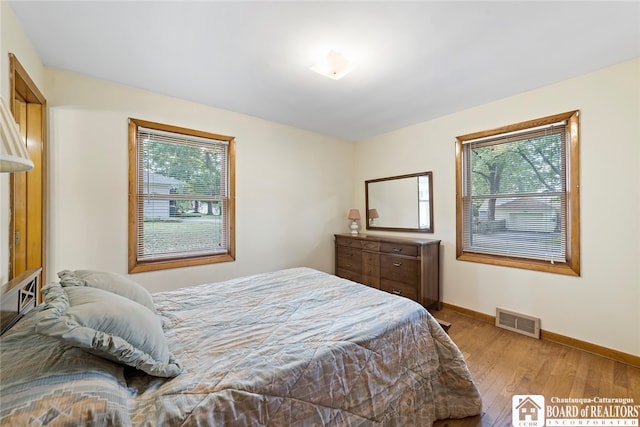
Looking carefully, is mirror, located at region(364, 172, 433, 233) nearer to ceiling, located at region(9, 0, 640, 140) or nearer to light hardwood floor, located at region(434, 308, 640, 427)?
ceiling, located at region(9, 0, 640, 140)

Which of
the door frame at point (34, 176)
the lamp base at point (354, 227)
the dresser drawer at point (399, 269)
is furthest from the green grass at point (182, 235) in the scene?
the dresser drawer at point (399, 269)

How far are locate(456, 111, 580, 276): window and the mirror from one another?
424 millimetres

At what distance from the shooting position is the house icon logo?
5.19 feet

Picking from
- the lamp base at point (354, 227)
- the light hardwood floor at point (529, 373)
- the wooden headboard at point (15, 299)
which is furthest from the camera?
the lamp base at point (354, 227)

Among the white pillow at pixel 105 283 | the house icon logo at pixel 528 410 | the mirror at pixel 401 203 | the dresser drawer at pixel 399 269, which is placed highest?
the mirror at pixel 401 203

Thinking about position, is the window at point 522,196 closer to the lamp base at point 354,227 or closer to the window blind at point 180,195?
the lamp base at point 354,227

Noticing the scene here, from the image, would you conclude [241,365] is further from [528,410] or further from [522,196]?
[522,196]

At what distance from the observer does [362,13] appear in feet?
5.44

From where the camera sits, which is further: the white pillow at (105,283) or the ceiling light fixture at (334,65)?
the ceiling light fixture at (334,65)

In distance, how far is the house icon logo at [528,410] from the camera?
1582mm

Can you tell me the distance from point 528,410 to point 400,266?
1.73 meters

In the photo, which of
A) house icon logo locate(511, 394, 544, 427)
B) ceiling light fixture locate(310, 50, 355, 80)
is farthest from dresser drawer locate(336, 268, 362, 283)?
ceiling light fixture locate(310, 50, 355, 80)

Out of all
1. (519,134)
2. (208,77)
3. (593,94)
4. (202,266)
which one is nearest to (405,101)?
(519,134)

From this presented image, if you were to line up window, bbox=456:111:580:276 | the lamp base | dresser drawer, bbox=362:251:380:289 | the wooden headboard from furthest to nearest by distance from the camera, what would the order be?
the lamp base
dresser drawer, bbox=362:251:380:289
window, bbox=456:111:580:276
the wooden headboard
